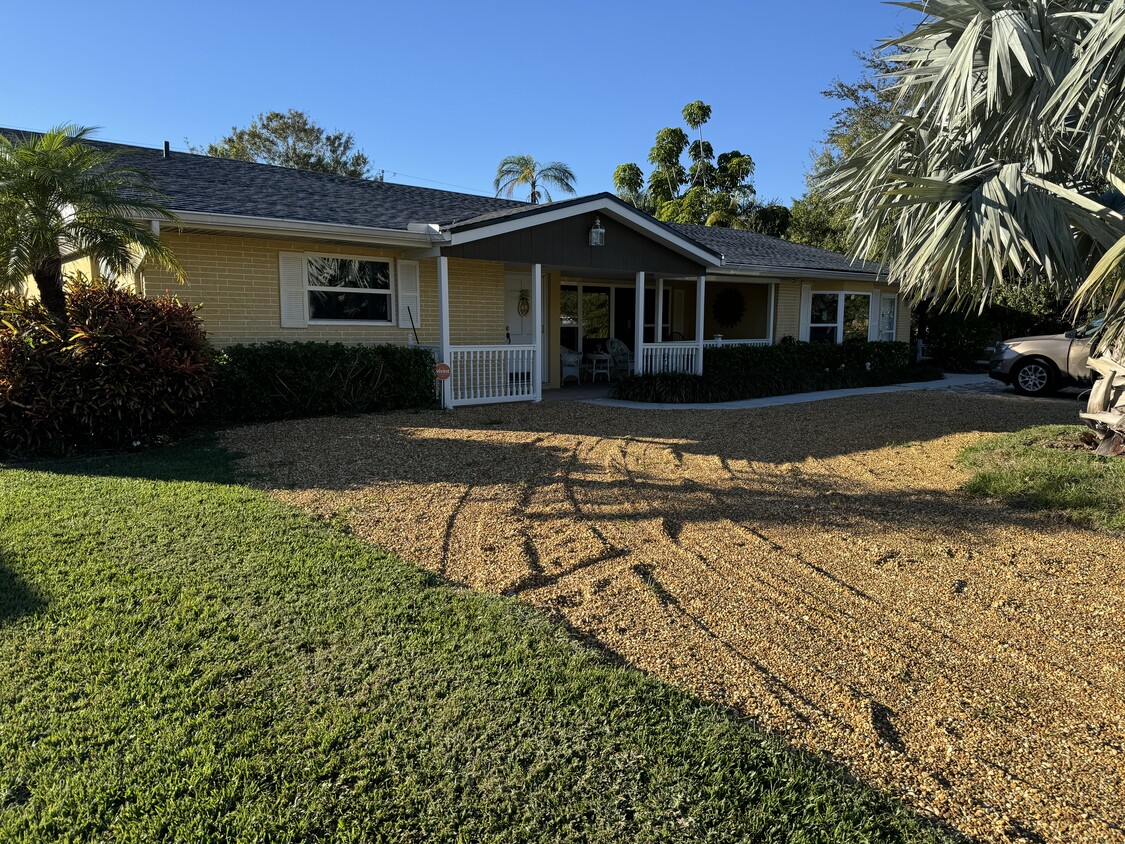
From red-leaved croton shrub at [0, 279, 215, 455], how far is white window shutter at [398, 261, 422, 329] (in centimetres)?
439

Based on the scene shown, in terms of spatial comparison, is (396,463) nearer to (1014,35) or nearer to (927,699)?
(927,699)

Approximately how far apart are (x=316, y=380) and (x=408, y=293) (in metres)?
3.03

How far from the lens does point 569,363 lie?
619 inches

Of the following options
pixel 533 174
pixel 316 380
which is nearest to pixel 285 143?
pixel 533 174

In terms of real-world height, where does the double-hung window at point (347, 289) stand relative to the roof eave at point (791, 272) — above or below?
below

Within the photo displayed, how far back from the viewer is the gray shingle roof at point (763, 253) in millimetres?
16891

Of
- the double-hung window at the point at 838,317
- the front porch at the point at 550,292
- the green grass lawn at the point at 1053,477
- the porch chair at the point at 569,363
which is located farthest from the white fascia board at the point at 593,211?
the green grass lawn at the point at 1053,477

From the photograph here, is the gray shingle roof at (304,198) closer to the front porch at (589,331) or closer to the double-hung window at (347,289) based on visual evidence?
the double-hung window at (347,289)

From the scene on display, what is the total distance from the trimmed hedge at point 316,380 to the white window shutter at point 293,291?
1.05 metres

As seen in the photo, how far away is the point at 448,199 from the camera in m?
15.3

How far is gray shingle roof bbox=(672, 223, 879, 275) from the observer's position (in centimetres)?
1689

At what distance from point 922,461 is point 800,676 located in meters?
5.61

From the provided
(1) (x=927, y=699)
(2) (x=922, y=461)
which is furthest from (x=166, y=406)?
(2) (x=922, y=461)

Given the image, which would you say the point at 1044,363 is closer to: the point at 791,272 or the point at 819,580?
the point at 791,272
